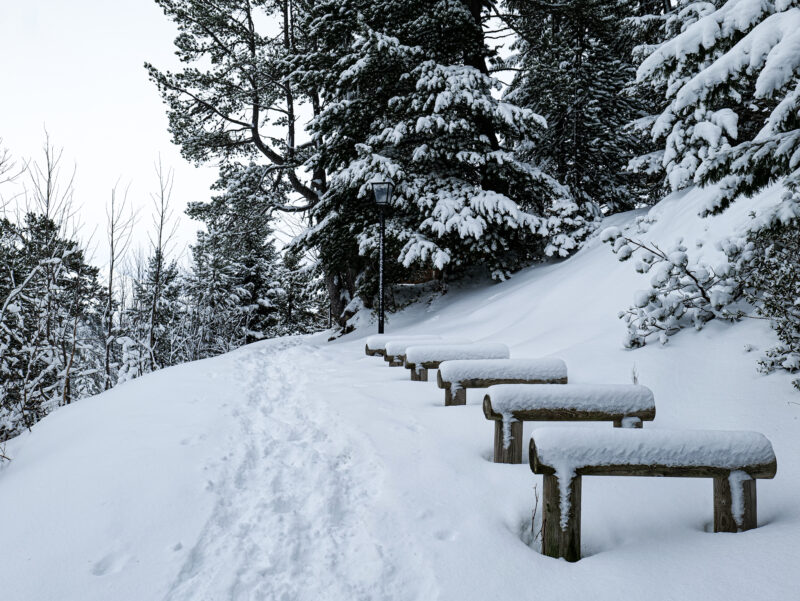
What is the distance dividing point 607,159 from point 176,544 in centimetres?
1576

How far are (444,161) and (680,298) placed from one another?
7832 millimetres

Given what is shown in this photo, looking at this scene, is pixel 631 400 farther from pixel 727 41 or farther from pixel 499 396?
pixel 727 41

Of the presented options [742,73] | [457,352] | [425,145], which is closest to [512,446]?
[457,352]

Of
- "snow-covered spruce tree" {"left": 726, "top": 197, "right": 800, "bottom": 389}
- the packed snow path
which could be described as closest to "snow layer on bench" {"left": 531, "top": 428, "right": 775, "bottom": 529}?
the packed snow path

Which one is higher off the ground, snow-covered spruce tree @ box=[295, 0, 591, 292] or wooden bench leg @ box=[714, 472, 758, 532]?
snow-covered spruce tree @ box=[295, 0, 591, 292]

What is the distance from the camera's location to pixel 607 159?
14.8 m

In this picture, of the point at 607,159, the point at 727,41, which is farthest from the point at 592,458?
the point at 607,159

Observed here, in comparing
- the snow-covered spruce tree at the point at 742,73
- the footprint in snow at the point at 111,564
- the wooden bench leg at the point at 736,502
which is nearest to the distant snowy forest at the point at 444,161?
the snow-covered spruce tree at the point at 742,73

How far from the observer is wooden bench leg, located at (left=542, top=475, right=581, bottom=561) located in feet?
7.38

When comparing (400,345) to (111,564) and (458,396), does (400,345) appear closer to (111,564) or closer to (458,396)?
(458,396)

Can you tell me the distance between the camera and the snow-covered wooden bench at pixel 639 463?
88.2 inches

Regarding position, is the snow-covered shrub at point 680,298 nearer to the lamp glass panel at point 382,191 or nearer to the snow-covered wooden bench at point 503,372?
the snow-covered wooden bench at point 503,372

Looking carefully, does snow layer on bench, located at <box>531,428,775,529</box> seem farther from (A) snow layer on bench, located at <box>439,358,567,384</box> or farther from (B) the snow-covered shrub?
(B) the snow-covered shrub

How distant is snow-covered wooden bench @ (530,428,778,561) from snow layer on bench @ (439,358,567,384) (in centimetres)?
185
